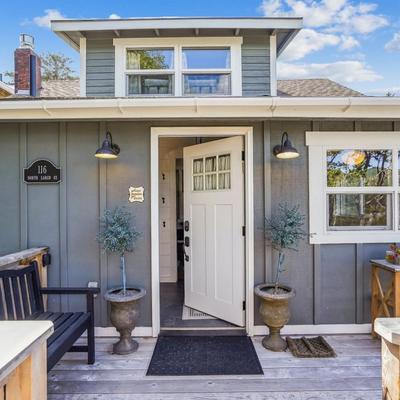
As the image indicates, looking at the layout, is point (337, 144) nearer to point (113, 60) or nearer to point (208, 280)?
point (208, 280)

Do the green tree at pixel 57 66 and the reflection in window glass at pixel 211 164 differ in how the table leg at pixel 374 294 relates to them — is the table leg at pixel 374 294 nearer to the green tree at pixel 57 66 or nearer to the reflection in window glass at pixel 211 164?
the reflection in window glass at pixel 211 164

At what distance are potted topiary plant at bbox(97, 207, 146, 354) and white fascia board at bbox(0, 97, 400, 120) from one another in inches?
41.4

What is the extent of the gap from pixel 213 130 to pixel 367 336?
2780mm

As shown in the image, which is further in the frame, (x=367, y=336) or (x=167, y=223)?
(x=167, y=223)

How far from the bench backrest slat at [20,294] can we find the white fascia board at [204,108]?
1.50 m

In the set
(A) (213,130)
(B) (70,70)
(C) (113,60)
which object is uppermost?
(B) (70,70)

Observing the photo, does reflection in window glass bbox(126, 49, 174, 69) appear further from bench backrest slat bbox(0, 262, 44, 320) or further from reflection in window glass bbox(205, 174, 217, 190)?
bench backrest slat bbox(0, 262, 44, 320)

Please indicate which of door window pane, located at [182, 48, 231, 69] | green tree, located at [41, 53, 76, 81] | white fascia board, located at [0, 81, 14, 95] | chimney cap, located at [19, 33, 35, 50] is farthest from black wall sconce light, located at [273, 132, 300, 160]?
green tree, located at [41, 53, 76, 81]

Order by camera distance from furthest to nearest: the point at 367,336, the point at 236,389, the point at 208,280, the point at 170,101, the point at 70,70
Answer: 1. the point at 70,70
2. the point at 208,280
3. the point at 367,336
4. the point at 170,101
5. the point at 236,389

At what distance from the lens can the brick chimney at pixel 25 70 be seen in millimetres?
4508

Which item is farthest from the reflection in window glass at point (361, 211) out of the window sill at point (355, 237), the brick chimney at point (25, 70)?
the brick chimney at point (25, 70)

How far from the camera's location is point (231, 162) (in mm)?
3150

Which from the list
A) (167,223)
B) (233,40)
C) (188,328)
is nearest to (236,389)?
(188,328)

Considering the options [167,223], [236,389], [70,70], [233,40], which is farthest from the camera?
[70,70]
